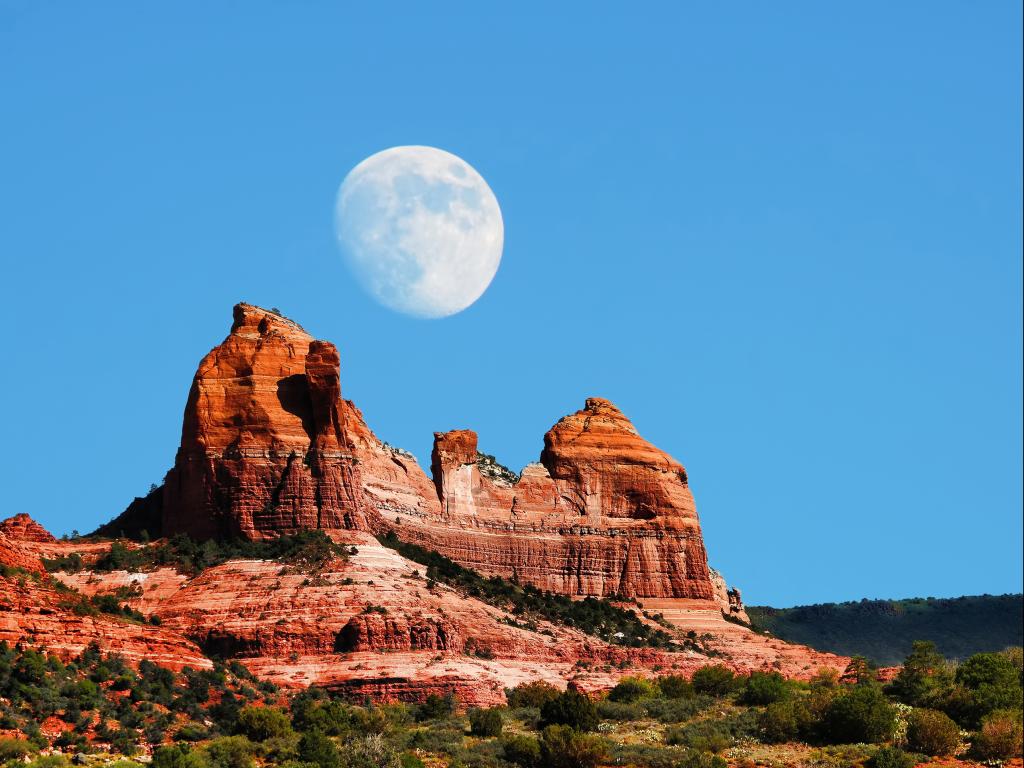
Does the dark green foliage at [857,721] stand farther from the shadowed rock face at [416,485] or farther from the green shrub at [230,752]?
the shadowed rock face at [416,485]

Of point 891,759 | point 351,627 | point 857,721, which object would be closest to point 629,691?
point 351,627

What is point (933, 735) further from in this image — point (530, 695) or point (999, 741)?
point (530, 695)

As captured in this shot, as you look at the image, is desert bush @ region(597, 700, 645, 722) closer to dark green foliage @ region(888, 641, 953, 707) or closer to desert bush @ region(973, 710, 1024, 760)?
dark green foliage @ region(888, 641, 953, 707)

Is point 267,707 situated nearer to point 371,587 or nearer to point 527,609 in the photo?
point 371,587

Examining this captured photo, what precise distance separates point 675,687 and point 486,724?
18630 mm

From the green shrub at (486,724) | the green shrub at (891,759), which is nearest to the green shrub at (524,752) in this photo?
the green shrub at (486,724)

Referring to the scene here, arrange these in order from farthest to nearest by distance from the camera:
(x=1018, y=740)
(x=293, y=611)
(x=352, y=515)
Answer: (x=352, y=515)
(x=293, y=611)
(x=1018, y=740)

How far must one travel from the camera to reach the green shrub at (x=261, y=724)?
101 metres

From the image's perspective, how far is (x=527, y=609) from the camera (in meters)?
137

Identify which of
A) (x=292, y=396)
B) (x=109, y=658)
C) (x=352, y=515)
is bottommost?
(x=109, y=658)

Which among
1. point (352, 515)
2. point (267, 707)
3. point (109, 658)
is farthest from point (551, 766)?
point (352, 515)

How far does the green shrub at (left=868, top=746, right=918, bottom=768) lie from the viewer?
98375 millimetres

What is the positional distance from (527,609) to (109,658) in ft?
128

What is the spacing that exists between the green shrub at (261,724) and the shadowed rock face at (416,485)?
24.6 m
